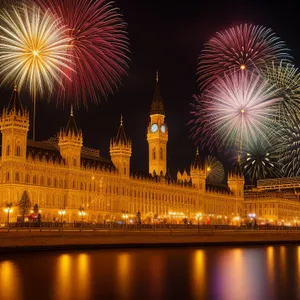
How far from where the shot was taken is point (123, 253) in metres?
59.7

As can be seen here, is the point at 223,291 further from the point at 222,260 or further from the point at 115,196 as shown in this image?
the point at 115,196

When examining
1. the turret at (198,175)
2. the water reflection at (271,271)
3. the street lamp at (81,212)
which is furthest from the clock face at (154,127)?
the water reflection at (271,271)

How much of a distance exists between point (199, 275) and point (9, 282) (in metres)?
14.8

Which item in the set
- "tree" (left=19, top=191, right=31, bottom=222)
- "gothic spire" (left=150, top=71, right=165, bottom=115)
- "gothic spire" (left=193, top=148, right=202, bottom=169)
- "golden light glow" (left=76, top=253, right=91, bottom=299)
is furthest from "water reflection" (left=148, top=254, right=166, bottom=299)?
"gothic spire" (left=150, top=71, right=165, bottom=115)

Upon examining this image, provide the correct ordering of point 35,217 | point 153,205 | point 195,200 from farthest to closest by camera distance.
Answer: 1. point 195,200
2. point 153,205
3. point 35,217

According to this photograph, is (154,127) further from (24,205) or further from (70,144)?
(24,205)

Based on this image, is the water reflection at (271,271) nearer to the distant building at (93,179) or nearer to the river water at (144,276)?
the river water at (144,276)

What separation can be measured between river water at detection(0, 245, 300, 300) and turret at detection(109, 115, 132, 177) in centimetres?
6083

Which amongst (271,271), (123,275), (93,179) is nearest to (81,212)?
(93,179)

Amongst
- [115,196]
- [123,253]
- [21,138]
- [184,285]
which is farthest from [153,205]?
[184,285]

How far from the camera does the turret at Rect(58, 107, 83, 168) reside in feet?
349

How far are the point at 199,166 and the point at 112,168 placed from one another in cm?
3716

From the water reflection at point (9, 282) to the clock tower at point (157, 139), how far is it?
105 metres

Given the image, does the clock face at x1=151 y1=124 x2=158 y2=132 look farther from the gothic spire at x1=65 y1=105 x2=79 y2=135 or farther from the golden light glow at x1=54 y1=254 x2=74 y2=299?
the golden light glow at x1=54 y1=254 x2=74 y2=299
